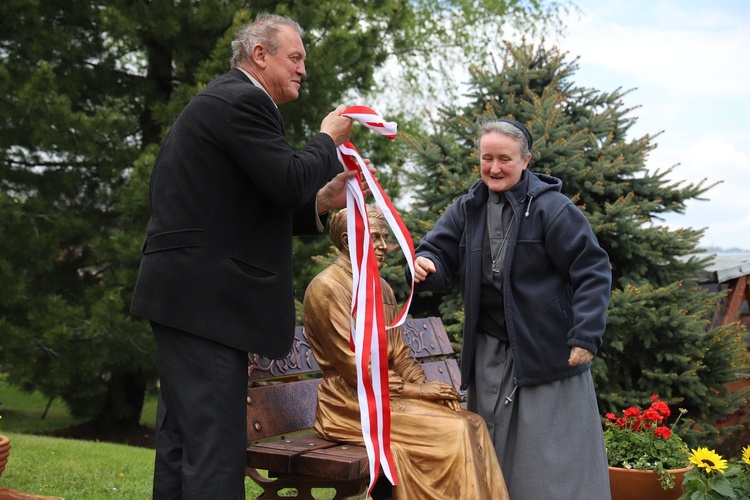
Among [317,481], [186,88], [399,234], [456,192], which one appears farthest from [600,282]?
[186,88]

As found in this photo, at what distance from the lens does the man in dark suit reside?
109 inches

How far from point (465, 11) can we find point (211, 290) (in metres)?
17.5

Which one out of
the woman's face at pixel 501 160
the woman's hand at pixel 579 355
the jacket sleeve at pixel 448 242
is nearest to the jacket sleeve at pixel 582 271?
the woman's hand at pixel 579 355

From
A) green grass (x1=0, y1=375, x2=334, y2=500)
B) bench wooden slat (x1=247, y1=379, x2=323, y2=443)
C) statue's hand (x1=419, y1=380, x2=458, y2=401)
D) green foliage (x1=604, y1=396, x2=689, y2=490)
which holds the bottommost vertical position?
green grass (x1=0, y1=375, x2=334, y2=500)

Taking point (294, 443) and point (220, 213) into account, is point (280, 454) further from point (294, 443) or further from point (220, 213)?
point (220, 213)

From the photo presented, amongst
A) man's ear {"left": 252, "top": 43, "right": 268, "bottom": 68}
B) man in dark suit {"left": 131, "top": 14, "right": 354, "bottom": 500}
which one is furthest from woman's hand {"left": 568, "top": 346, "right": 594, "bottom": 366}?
man's ear {"left": 252, "top": 43, "right": 268, "bottom": 68}

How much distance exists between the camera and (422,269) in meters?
3.63

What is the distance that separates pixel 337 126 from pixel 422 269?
83cm

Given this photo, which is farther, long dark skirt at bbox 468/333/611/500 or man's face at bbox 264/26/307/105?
long dark skirt at bbox 468/333/611/500

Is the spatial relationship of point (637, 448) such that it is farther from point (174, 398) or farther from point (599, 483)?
point (174, 398)

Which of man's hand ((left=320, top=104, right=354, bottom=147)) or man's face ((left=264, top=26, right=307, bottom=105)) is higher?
man's face ((left=264, top=26, right=307, bottom=105))

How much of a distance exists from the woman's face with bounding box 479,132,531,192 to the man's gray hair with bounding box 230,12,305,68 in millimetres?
1035

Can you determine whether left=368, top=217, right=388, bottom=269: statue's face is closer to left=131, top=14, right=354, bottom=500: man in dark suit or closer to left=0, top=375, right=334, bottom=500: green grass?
left=131, top=14, right=354, bottom=500: man in dark suit

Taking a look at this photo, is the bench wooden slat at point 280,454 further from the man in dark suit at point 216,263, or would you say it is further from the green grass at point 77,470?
the green grass at point 77,470
